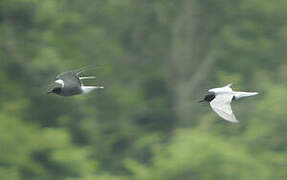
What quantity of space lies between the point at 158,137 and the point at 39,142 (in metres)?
2.12

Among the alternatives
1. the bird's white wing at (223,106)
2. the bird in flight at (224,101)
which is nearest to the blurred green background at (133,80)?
the bird in flight at (224,101)

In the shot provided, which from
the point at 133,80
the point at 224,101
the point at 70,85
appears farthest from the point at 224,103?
the point at 133,80

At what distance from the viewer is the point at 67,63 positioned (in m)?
17.3

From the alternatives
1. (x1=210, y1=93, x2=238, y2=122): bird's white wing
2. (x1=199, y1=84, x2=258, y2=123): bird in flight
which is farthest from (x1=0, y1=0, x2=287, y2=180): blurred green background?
(x1=210, y1=93, x2=238, y2=122): bird's white wing

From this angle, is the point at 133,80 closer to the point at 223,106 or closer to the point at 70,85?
the point at 70,85

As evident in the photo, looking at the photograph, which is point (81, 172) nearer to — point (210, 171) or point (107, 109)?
point (210, 171)

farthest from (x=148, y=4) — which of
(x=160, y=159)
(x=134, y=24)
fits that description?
(x=160, y=159)

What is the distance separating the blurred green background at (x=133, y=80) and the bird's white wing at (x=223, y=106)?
598 centimetres

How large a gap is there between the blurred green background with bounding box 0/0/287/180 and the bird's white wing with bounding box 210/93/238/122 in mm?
5977

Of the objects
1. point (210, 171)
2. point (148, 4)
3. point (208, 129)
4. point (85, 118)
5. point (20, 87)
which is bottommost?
point (210, 171)

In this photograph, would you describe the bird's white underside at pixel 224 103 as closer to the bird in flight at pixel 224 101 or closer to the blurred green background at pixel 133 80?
the bird in flight at pixel 224 101

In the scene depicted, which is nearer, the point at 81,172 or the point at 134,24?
the point at 81,172

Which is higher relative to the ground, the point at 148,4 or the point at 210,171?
the point at 148,4

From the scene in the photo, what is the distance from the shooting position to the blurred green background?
15.8 m
